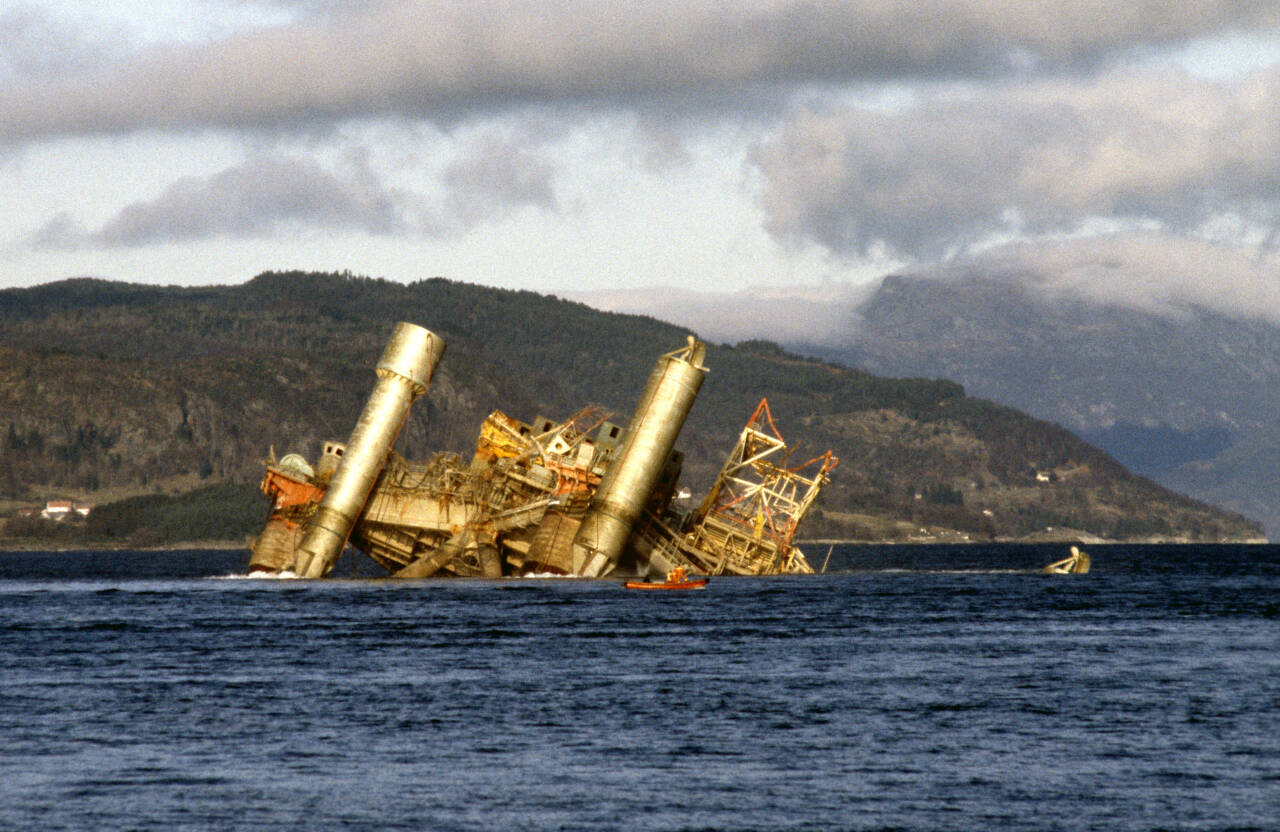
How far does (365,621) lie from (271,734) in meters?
30.9

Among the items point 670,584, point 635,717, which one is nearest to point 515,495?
point 670,584

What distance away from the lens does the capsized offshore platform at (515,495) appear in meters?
90.8

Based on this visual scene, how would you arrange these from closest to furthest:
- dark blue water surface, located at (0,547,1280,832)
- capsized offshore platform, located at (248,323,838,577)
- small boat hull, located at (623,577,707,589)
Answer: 1. dark blue water surface, located at (0,547,1280,832)
2. small boat hull, located at (623,577,707,589)
3. capsized offshore platform, located at (248,323,838,577)

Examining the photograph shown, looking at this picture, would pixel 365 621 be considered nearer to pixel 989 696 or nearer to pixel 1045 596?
pixel 989 696

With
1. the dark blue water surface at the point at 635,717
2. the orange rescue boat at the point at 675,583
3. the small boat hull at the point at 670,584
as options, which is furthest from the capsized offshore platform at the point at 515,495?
the dark blue water surface at the point at 635,717

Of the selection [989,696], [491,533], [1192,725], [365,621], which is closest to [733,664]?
[989,696]

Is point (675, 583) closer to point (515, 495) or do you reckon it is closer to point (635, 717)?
point (515, 495)

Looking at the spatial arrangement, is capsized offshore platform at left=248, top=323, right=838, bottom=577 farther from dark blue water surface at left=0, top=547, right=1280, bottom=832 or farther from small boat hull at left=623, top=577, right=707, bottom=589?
dark blue water surface at left=0, top=547, right=1280, bottom=832

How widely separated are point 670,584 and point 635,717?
42.7 meters

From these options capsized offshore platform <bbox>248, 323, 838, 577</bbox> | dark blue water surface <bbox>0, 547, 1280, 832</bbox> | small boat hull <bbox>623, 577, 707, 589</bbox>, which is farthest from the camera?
capsized offshore platform <bbox>248, 323, 838, 577</bbox>

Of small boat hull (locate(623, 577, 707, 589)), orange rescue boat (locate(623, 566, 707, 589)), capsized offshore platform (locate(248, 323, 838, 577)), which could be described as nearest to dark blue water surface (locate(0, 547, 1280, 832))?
small boat hull (locate(623, 577, 707, 589))

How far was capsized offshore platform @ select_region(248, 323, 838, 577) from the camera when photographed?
298 feet

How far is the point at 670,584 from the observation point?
93.0 meters

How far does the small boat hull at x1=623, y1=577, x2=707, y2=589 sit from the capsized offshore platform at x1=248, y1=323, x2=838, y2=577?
1.64 metres
